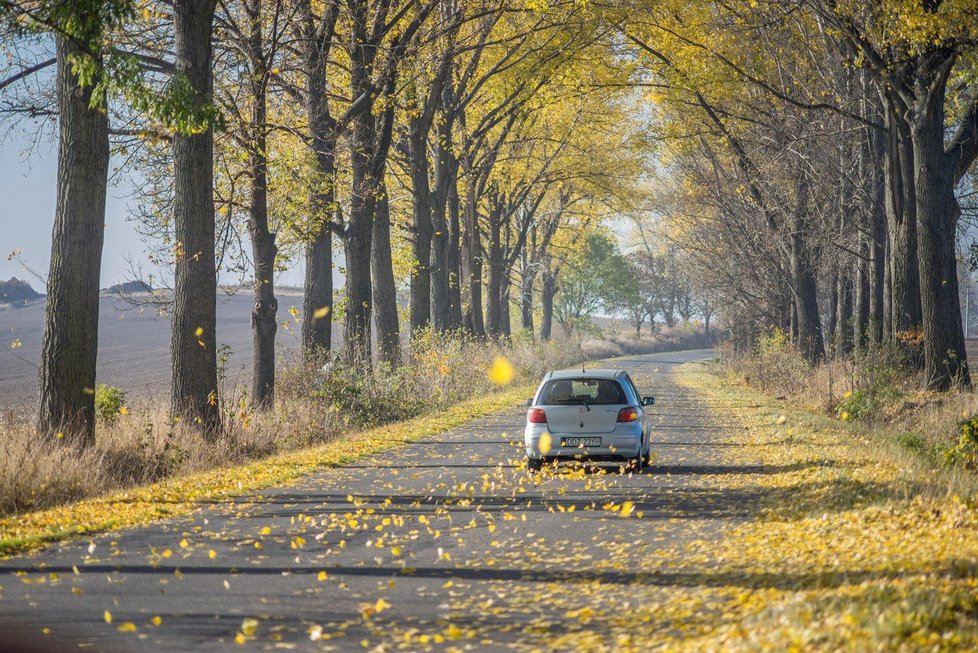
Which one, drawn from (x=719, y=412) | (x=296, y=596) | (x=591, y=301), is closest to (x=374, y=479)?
(x=296, y=596)

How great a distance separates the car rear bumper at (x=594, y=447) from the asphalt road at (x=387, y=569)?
1.91 ft

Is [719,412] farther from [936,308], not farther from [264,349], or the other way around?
[264,349]

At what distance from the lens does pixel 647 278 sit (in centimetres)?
12275

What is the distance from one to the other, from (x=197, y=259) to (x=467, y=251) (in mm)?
27560

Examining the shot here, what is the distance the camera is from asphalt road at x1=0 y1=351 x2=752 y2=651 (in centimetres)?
734

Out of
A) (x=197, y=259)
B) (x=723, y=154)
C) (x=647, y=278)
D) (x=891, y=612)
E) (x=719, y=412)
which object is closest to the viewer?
(x=891, y=612)

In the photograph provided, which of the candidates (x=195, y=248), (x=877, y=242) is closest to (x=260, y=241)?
(x=195, y=248)

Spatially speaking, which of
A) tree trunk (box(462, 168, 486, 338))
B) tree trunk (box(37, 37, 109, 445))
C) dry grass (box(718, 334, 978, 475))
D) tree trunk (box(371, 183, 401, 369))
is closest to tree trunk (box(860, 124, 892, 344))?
dry grass (box(718, 334, 978, 475))

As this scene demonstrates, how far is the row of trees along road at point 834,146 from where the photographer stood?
73.8 ft

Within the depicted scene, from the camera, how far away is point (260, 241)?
22906 millimetres

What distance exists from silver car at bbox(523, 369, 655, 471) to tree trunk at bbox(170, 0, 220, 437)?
5.26m

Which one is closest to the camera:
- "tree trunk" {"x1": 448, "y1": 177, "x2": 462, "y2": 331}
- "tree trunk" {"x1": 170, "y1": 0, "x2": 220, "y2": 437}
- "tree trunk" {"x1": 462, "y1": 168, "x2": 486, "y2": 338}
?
"tree trunk" {"x1": 170, "y1": 0, "x2": 220, "y2": 437}

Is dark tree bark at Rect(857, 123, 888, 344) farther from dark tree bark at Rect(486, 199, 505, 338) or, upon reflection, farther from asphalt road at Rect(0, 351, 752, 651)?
dark tree bark at Rect(486, 199, 505, 338)

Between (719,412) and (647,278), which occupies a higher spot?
(647,278)
